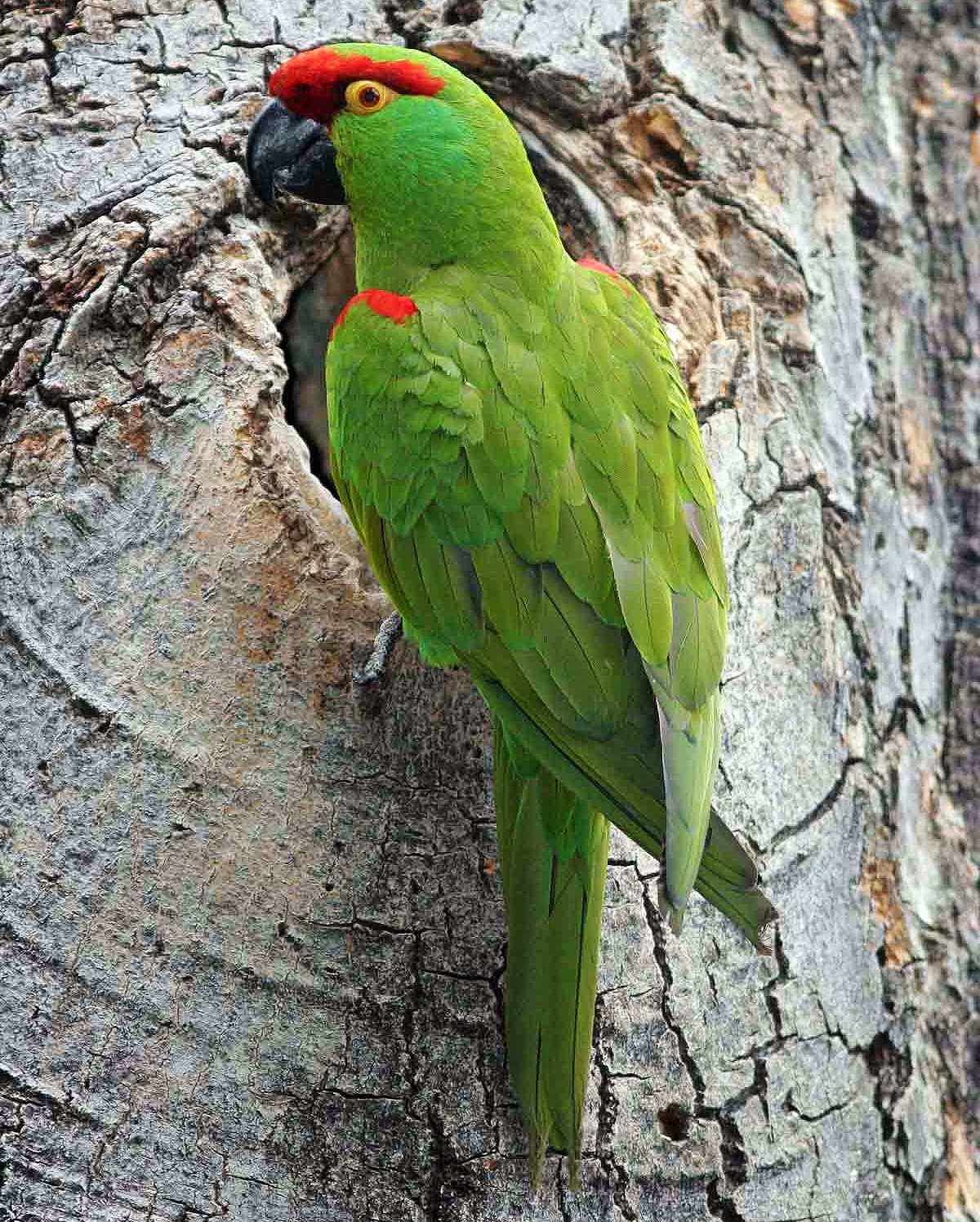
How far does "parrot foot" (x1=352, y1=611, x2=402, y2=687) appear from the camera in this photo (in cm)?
191

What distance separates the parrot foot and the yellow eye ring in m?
0.90

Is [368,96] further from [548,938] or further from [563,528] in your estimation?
[548,938]

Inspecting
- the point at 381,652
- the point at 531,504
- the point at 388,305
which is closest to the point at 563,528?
the point at 531,504

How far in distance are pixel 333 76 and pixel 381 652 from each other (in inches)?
39.3

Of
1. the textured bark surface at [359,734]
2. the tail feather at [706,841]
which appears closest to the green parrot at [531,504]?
the tail feather at [706,841]

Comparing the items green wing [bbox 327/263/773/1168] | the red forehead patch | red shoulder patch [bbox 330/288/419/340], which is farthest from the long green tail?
the red forehead patch

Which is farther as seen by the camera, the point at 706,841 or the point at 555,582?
the point at 555,582

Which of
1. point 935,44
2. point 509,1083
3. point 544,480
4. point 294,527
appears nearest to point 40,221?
point 294,527

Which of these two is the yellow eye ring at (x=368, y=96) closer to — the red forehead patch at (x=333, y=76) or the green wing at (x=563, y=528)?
the red forehead patch at (x=333, y=76)

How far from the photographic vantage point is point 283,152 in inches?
80.7

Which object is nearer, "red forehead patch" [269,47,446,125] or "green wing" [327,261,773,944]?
"green wing" [327,261,773,944]

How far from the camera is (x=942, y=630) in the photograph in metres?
2.68

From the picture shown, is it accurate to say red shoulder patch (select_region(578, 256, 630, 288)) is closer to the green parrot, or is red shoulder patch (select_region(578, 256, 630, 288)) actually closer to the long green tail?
the green parrot

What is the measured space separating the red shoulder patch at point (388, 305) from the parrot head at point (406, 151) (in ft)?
0.49
